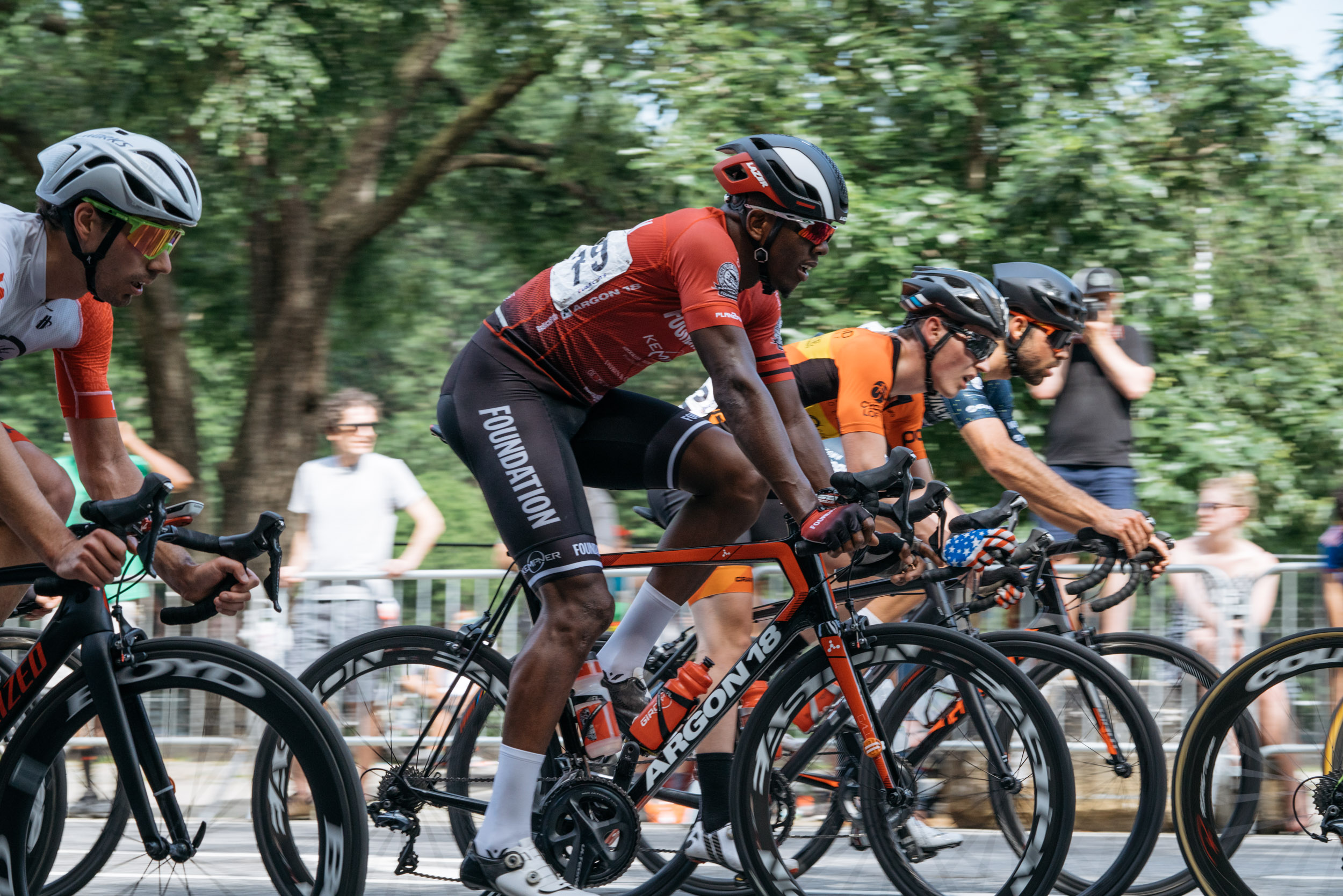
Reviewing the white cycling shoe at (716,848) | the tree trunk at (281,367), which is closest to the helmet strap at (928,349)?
the white cycling shoe at (716,848)

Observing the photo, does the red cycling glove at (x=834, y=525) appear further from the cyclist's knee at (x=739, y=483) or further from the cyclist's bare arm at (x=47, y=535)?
the cyclist's bare arm at (x=47, y=535)

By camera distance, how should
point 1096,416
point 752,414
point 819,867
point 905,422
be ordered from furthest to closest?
point 1096,416 → point 905,422 → point 819,867 → point 752,414

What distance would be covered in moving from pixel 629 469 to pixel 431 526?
2.89 meters

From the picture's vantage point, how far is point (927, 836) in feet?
12.3

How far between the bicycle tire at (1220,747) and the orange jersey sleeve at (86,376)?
114 inches

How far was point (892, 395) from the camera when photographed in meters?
4.74

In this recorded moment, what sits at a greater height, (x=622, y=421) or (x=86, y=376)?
(x=86, y=376)

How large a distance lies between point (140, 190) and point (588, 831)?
6.29ft

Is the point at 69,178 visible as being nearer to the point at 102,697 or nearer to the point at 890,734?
the point at 102,697

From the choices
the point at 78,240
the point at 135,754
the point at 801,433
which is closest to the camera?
the point at 135,754

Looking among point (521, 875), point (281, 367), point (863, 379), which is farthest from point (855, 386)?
point (281, 367)

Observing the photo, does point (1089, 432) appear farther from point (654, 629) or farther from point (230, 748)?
point (230, 748)

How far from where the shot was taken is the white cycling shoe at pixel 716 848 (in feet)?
12.1

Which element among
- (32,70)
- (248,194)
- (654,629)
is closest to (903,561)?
(654,629)
